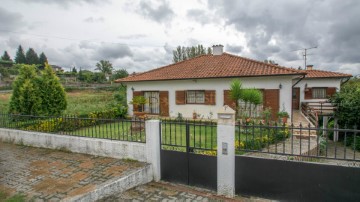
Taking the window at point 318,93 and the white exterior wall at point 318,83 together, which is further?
the window at point 318,93

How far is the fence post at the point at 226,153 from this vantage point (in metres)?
4.62

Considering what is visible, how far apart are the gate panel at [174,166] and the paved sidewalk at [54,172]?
640mm

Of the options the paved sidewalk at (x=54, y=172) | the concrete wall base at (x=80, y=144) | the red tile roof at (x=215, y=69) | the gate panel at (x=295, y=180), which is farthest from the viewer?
the red tile roof at (x=215, y=69)

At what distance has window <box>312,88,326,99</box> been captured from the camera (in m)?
17.8

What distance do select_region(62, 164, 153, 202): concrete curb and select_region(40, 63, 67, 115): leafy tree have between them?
8113 mm

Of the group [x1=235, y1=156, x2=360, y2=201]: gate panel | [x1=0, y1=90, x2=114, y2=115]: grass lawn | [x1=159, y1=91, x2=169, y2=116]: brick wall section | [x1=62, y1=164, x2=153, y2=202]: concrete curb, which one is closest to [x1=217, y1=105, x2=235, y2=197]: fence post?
[x1=235, y1=156, x2=360, y2=201]: gate panel

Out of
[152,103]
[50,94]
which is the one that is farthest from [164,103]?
[50,94]

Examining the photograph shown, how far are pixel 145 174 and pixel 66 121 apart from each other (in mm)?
3830

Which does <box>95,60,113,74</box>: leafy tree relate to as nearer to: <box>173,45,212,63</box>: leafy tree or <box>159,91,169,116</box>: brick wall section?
<box>173,45,212,63</box>: leafy tree

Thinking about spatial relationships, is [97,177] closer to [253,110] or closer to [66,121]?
[66,121]

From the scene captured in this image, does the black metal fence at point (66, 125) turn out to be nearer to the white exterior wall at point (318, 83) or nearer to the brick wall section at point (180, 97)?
the brick wall section at point (180, 97)

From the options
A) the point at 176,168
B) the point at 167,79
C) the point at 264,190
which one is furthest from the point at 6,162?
the point at 167,79

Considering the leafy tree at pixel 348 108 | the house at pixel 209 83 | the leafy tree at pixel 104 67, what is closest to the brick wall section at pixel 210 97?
the house at pixel 209 83

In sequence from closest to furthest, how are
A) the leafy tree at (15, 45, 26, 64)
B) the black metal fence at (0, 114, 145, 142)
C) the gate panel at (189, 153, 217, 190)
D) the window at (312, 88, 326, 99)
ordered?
the gate panel at (189, 153, 217, 190), the black metal fence at (0, 114, 145, 142), the window at (312, 88, 326, 99), the leafy tree at (15, 45, 26, 64)
